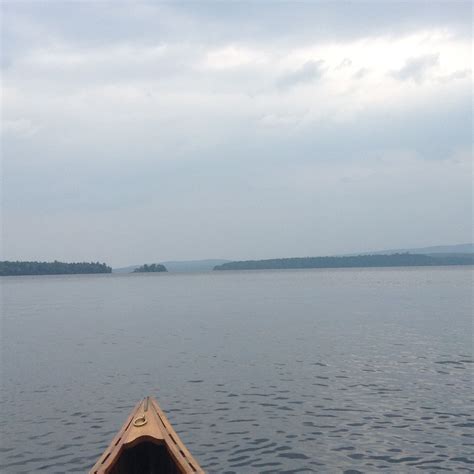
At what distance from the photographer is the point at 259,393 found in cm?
2562

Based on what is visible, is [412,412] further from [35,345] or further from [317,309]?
[317,309]

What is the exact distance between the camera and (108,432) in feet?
67.9

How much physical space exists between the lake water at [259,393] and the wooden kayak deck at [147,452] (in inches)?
83.6

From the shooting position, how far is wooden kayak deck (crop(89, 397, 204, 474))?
45.8ft

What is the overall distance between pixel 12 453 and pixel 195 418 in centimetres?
675

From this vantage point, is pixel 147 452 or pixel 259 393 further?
pixel 259 393

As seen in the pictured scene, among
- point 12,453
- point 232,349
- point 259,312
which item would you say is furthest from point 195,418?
point 259,312

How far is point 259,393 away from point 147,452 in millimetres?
10423

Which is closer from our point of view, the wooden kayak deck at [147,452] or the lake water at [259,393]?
the wooden kayak deck at [147,452]

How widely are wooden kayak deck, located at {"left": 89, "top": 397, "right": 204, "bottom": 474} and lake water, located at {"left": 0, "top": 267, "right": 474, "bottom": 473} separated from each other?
2.12 m

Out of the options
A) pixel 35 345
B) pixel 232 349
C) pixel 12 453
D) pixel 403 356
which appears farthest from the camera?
pixel 35 345

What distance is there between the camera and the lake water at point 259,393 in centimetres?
1830

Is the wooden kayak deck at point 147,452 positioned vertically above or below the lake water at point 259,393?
above

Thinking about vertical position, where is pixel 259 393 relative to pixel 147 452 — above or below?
below
